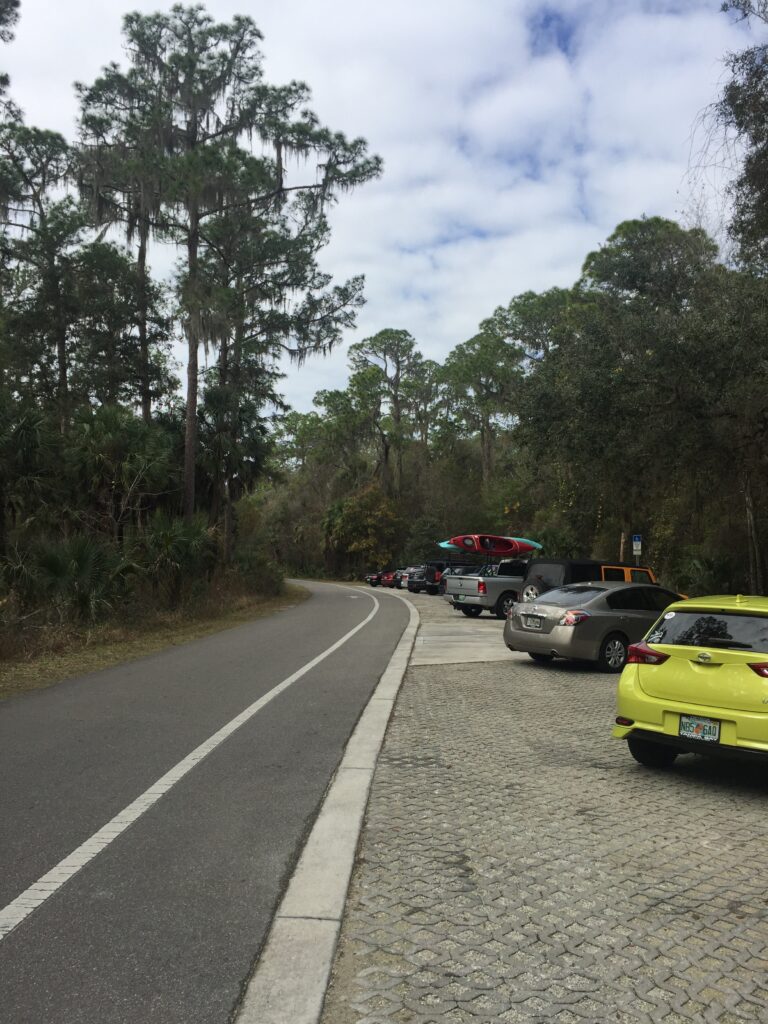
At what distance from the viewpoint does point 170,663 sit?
14125 mm

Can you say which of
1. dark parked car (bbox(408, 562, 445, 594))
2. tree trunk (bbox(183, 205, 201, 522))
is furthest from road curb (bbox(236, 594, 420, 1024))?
dark parked car (bbox(408, 562, 445, 594))

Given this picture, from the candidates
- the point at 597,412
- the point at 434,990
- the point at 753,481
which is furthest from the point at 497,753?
the point at 753,481

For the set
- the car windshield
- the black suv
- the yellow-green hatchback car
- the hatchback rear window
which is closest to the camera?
the yellow-green hatchback car

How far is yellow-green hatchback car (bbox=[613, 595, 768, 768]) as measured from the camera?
612 centimetres

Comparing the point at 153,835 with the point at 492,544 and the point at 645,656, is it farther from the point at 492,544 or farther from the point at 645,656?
the point at 492,544

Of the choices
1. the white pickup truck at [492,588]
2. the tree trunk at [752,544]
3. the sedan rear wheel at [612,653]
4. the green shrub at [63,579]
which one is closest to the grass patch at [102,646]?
the green shrub at [63,579]

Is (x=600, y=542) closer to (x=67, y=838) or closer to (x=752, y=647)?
(x=752, y=647)

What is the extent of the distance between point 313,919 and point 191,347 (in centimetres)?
2617

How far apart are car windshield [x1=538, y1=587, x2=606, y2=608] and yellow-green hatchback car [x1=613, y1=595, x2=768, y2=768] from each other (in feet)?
21.3

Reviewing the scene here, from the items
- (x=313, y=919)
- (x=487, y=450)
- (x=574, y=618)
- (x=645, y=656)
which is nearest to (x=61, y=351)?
(x=574, y=618)

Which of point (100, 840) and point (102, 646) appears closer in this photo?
point (100, 840)

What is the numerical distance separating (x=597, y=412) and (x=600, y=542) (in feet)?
62.1

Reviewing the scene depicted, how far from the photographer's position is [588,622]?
43.3 ft

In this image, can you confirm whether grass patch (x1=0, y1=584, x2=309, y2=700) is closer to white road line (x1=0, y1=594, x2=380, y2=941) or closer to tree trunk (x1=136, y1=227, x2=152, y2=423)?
white road line (x1=0, y1=594, x2=380, y2=941)
